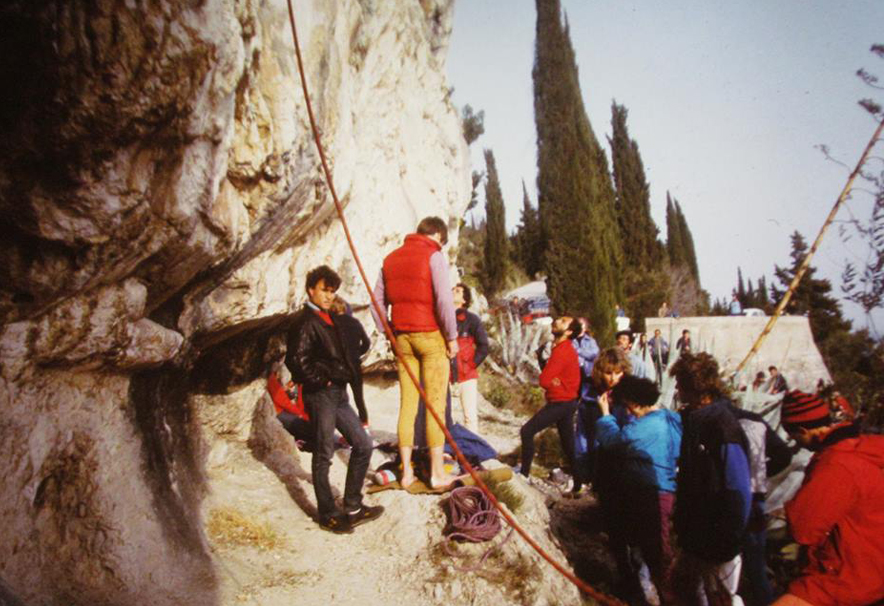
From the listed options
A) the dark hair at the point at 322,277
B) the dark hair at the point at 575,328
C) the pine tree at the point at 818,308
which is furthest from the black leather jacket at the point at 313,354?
the pine tree at the point at 818,308

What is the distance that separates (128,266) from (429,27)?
7492 millimetres

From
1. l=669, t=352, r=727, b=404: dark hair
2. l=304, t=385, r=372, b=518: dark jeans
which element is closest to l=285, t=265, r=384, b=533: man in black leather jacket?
l=304, t=385, r=372, b=518: dark jeans

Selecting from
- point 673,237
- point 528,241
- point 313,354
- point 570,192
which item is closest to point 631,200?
point 528,241

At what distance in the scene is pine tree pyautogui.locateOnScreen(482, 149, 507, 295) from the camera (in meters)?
24.5

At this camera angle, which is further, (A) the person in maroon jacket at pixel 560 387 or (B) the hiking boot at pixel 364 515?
(A) the person in maroon jacket at pixel 560 387

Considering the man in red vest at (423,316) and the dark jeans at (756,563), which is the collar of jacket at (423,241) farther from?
the dark jeans at (756,563)

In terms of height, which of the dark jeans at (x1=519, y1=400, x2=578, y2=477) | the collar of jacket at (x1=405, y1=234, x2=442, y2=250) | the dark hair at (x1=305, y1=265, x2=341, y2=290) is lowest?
the dark jeans at (x1=519, y1=400, x2=578, y2=477)

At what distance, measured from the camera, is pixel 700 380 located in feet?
10.5

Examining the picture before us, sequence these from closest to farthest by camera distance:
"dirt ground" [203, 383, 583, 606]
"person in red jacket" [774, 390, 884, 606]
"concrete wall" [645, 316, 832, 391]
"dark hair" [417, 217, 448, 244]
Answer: "person in red jacket" [774, 390, 884, 606], "dirt ground" [203, 383, 583, 606], "dark hair" [417, 217, 448, 244], "concrete wall" [645, 316, 832, 391]

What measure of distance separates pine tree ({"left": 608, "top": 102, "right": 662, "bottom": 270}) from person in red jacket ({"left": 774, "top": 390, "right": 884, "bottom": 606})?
77.2 ft

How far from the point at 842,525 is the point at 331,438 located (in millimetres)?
2857

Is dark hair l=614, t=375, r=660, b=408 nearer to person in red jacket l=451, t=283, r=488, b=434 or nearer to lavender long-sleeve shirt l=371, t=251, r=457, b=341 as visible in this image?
lavender long-sleeve shirt l=371, t=251, r=457, b=341

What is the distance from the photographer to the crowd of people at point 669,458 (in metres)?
1.97

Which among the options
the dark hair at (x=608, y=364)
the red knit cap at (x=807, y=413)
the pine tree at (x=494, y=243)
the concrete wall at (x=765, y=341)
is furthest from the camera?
the pine tree at (x=494, y=243)
